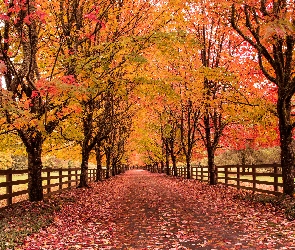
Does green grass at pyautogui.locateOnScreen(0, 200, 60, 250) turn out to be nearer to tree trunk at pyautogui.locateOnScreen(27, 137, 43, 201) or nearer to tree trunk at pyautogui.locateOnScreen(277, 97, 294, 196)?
tree trunk at pyautogui.locateOnScreen(27, 137, 43, 201)

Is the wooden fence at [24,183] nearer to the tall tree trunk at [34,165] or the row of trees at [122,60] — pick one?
the tall tree trunk at [34,165]

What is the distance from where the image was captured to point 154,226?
9.00 metres

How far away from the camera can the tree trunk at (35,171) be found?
12320 millimetres

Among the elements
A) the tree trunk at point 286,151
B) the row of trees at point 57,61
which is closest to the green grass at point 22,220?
the row of trees at point 57,61

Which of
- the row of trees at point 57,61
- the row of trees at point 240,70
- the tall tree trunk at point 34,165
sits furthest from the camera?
the tall tree trunk at point 34,165

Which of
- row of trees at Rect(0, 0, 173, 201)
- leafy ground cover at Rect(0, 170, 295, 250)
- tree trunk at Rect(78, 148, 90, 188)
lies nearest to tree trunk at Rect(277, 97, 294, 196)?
leafy ground cover at Rect(0, 170, 295, 250)

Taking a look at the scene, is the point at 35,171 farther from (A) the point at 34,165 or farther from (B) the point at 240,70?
(B) the point at 240,70

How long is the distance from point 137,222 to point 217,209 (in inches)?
129

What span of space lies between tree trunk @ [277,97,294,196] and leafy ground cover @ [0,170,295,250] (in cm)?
93

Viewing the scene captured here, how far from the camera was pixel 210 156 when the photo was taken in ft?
73.9

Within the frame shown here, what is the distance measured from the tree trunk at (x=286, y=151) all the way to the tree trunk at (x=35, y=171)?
9.07 m

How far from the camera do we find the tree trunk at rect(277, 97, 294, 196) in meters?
11.8

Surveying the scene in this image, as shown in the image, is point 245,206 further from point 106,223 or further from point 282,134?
point 106,223

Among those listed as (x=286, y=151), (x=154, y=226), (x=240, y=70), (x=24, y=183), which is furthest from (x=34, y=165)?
(x=240, y=70)
